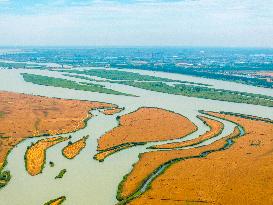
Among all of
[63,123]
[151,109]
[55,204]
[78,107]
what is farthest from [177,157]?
[78,107]

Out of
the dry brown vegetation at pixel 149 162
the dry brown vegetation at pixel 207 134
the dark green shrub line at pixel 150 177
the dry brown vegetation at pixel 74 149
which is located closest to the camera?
the dark green shrub line at pixel 150 177

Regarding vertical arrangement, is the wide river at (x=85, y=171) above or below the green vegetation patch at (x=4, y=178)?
below

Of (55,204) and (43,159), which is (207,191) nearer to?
(55,204)

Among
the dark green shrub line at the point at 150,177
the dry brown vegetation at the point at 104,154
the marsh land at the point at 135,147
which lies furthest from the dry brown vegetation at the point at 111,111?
the dark green shrub line at the point at 150,177

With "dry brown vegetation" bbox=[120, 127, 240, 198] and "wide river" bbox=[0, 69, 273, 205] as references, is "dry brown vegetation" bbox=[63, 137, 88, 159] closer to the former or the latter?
"wide river" bbox=[0, 69, 273, 205]

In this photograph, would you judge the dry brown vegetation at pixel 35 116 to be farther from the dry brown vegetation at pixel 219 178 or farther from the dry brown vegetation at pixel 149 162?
the dry brown vegetation at pixel 219 178

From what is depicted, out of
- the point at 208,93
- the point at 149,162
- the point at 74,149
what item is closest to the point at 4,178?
the point at 74,149
